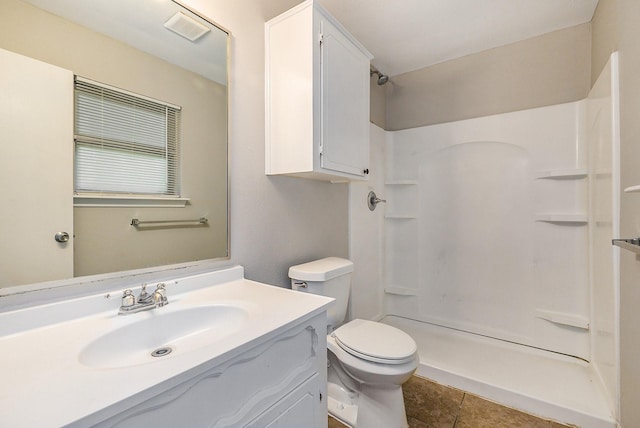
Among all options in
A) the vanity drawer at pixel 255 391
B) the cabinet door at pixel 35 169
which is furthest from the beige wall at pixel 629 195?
the cabinet door at pixel 35 169

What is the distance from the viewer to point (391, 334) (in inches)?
56.1

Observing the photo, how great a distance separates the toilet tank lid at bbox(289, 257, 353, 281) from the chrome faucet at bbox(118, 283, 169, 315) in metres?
0.63

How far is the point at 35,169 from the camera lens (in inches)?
30.5

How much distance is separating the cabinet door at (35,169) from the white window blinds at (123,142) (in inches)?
1.3

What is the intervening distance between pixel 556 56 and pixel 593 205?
102 cm

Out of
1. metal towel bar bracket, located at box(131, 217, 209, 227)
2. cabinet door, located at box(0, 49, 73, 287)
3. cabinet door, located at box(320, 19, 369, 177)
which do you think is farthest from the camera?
cabinet door, located at box(320, 19, 369, 177)

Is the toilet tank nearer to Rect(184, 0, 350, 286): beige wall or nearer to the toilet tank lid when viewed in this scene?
the toilet tank lid

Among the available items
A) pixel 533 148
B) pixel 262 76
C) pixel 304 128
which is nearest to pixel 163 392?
pixel 304 128

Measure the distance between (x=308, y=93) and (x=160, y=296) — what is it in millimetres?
1000

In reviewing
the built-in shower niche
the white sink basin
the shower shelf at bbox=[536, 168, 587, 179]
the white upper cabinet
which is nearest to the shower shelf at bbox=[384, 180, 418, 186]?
the built-in shower niche

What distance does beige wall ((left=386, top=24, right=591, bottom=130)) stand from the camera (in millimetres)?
1837

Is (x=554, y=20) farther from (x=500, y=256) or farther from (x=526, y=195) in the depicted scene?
(x=500, y=256)

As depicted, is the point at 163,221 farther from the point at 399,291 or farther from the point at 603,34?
the point at 603,34

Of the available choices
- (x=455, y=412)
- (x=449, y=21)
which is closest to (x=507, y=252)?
(x=455, y=412)
